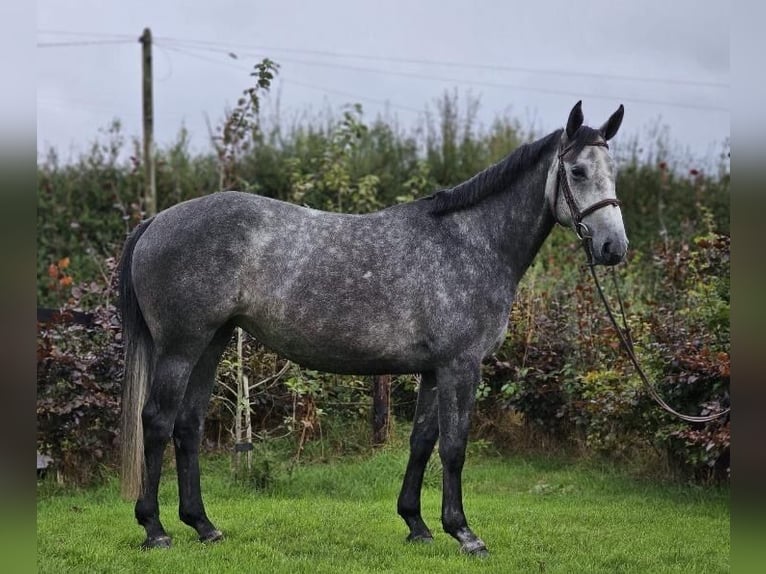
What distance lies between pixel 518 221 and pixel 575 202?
42cm

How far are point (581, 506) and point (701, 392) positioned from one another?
1317 mm

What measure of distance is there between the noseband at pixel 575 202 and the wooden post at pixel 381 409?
3289 millimetres

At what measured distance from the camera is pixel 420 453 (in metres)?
4.82

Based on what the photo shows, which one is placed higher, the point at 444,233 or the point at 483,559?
the point at 444,233

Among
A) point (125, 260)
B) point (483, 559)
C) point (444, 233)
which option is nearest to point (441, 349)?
point (444, 233)

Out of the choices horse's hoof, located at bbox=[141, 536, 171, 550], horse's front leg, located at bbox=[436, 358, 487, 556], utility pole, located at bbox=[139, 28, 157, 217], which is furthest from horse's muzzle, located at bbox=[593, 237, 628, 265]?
utility pole, located at bbox=[139, 28, 157, 217]

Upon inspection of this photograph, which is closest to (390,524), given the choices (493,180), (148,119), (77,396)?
(493,180)

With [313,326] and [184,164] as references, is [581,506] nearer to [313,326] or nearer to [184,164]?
[313,326]

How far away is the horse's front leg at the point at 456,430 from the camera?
14.7 feet

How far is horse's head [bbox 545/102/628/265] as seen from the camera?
4.16m

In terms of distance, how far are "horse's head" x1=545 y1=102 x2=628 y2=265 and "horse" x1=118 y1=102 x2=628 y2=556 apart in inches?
0.4

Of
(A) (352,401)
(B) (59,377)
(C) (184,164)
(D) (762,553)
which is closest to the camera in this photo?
(D) (762,553)

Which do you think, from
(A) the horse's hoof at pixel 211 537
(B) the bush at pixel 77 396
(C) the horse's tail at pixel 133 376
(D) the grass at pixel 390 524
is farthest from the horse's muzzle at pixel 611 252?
(B) the bush at pixel 77 396

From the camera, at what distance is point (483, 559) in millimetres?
4426
